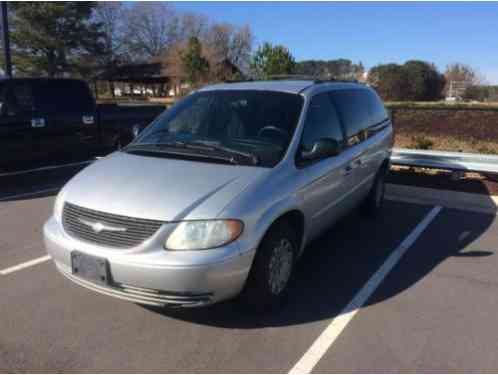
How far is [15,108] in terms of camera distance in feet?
24.8

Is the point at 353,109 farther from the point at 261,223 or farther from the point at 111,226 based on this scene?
the point at 111,226

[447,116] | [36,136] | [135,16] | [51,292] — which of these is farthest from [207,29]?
[51,292]

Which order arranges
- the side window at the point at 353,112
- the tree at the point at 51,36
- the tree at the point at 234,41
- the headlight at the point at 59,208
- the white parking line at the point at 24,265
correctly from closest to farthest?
the headlight at the point at 59,208 → the white parking line at the point at 24,265 → the side window at the point at 353,112 → the tree at the point at 51,36 → the tree at the point at 234,41

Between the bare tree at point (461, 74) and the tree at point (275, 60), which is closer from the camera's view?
the tree at point (275, 60)

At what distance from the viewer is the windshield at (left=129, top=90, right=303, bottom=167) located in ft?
12.9

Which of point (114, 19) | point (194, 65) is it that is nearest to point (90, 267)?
point (194, 65)

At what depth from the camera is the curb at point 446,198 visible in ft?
22.8

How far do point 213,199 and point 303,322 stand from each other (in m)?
1.24

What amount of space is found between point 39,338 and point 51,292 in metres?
0.75

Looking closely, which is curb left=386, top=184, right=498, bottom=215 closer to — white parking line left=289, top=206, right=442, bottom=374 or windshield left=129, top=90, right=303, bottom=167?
white parking line left=289, top=206, right=442, bottom=374

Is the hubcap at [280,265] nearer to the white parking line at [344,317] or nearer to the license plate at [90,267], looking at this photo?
the white parking line at [344,317]

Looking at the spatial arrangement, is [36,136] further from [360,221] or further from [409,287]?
[409,287]

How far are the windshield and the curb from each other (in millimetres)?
3810

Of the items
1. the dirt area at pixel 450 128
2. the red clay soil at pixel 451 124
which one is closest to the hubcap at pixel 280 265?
the dirt area at pixel 450 128
